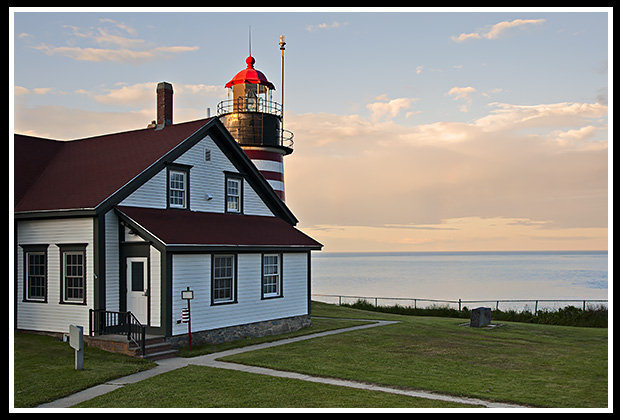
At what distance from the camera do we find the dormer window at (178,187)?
21000 millimetres

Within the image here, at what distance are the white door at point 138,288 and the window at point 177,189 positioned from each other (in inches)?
106

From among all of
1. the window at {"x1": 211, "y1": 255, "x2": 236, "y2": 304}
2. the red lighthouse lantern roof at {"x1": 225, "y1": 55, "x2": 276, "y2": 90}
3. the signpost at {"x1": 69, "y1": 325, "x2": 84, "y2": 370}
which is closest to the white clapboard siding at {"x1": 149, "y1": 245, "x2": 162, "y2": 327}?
the window at {"x1": 211, "y1": 255, "x2": 236, "y2": 304}

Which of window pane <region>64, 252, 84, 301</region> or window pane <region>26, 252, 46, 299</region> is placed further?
window pane <region>26, 252, 46, 299</region>

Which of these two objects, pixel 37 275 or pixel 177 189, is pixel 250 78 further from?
pixel 37 275

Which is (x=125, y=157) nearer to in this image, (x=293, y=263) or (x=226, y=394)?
(x=293, y=263)

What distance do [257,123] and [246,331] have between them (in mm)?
12674

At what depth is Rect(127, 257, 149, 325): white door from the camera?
18750 mm

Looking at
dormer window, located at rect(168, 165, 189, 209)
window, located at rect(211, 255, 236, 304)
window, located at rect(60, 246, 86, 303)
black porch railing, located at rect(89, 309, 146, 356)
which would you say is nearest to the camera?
black porch railing, located at rect(89, 309, 146, 356)

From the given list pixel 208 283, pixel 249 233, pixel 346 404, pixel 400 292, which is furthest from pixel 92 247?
pixel 400 292

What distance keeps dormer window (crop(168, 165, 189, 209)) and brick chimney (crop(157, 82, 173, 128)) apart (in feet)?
12.2

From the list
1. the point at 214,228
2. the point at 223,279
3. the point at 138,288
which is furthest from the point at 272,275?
the point at 138,288

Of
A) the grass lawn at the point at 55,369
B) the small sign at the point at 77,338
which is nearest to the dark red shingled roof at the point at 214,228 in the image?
the grass lawn at the point at 55,369

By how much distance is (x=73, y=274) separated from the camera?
19.1 m

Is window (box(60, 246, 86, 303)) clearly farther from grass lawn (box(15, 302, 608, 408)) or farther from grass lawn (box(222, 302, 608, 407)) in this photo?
grass lawn (box(222, 302, 608, 407))
